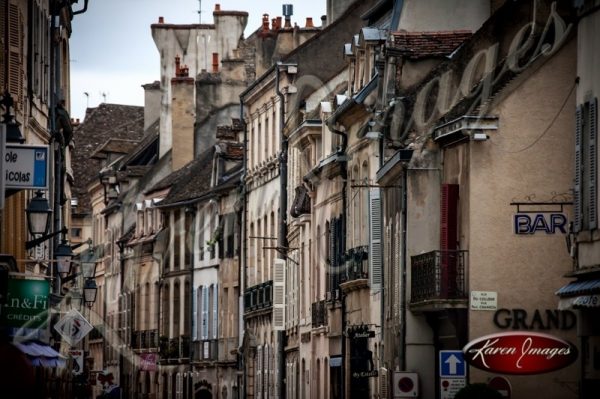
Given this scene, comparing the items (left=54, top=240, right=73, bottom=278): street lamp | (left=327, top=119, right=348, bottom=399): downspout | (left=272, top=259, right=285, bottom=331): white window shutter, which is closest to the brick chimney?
(left=272, top=259, right=285, bottom=331): white window shutter

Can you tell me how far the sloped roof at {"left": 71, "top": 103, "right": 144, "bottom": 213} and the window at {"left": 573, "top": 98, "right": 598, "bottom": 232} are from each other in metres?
79.0

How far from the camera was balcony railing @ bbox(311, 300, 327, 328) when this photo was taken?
49219 millimetres

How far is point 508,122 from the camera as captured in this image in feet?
100

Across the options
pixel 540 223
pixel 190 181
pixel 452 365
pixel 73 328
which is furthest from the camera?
pixel 190 181

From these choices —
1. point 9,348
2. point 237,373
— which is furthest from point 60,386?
point 9,348

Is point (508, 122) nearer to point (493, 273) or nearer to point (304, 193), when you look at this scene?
point (493, 273)

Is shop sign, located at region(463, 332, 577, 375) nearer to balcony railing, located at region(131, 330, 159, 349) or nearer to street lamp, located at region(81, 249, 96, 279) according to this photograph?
street lamp, located at region(81, 249, 96, 279)

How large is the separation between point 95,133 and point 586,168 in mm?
82944

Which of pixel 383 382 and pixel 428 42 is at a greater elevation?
pixel 428 42

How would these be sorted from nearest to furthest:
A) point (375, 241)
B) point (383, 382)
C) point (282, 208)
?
point (383, 382) < point (375, 241) < point (282, 208)

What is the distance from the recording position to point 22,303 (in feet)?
97.2

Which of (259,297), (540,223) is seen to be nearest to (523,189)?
(540,223)

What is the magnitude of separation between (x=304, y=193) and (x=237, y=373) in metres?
15.3

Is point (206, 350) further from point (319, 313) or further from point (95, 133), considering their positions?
point (95, 133)
